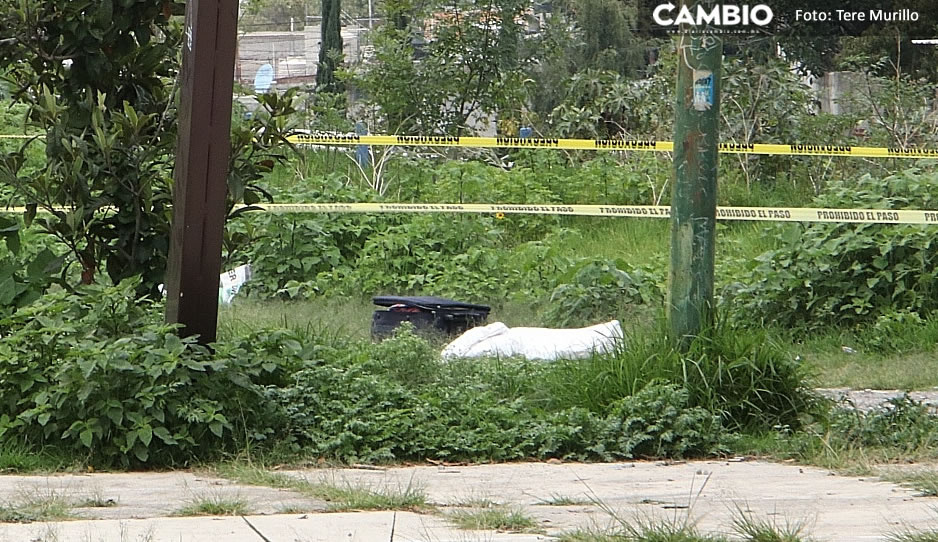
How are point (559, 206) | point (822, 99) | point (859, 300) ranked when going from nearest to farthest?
point (859, 300) < point (559, 206) < point (822, 99)

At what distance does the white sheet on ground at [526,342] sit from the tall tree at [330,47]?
7.96 metres

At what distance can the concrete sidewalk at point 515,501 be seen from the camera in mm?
4133

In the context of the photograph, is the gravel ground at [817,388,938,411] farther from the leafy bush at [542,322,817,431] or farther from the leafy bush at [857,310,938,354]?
the leafy bush at [857,310,938,354]

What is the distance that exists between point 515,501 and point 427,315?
4.29 m

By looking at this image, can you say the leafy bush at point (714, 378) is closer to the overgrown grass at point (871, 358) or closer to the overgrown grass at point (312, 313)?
the overgrown grass at point (871, 358)

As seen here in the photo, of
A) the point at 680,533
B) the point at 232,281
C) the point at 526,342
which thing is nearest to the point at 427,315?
the point at 526,342

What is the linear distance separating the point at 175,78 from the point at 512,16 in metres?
8.37

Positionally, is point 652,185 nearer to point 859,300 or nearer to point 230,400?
point 859,300

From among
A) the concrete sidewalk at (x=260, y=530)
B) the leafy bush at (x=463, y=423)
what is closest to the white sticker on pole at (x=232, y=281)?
the leafy bush at (x=463, y=423)

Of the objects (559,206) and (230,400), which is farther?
(559,206)

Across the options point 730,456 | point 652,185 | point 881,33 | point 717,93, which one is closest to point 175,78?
point 717,93

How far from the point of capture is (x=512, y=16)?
14742mm

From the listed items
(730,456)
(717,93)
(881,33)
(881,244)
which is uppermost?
(881,33)

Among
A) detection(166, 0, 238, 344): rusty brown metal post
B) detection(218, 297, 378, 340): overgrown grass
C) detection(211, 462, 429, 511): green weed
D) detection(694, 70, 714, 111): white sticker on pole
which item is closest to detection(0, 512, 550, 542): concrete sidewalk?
detection(211, 462, 429, 511): green weed
